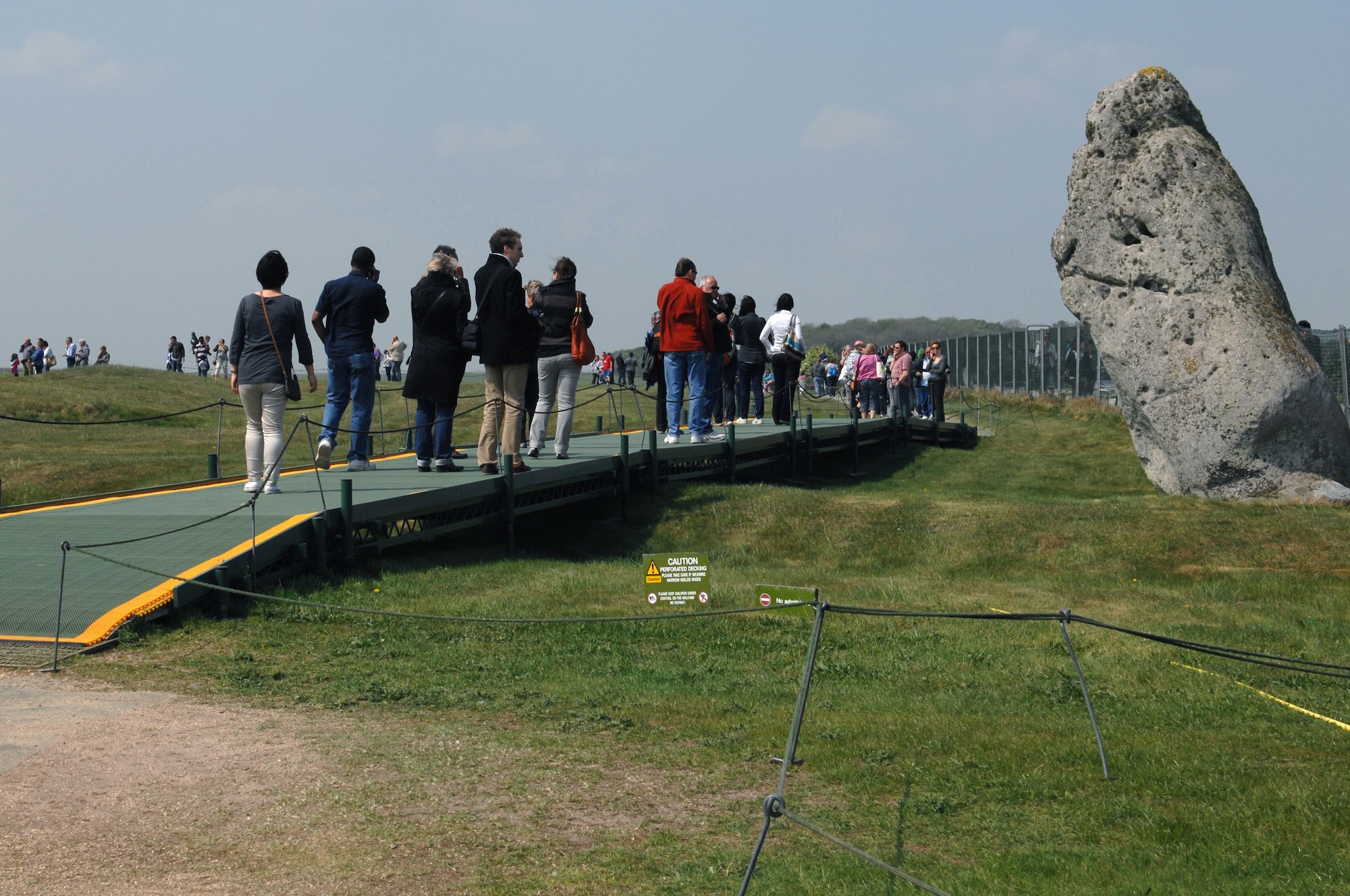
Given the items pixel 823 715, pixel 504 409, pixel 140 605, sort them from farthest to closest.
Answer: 1. pixel 504 409
2. pixel 140 605
3. pixel 823 715

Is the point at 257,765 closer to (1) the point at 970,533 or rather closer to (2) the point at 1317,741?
(2) the point at 1317,741

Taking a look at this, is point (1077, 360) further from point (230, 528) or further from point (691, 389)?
point (230, 528)

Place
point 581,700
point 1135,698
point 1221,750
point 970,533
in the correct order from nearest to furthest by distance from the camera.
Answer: point 1221,750, point 581,700, point 1135,698, point 970,533

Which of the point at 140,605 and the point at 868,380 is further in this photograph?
the point at 868,380

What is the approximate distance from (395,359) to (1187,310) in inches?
1457

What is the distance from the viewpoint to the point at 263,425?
429 inches

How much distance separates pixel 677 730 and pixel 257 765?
6.98 ft

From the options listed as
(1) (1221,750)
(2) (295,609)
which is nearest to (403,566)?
(2) (295,609)

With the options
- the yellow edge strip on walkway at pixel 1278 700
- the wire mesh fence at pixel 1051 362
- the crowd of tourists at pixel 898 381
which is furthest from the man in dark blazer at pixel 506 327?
the wire mesh fence at pixel 1051 362

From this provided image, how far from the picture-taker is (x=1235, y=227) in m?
17.1

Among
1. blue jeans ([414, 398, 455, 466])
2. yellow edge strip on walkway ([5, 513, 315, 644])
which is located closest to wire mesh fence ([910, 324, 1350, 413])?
blue jeans ([414, 398, 455, 466])

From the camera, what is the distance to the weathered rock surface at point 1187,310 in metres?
16.3

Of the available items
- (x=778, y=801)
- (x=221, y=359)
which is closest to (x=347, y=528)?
(x=778, y=801)

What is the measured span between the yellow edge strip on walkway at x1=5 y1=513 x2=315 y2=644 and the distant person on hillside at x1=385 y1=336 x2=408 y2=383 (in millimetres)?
41269
